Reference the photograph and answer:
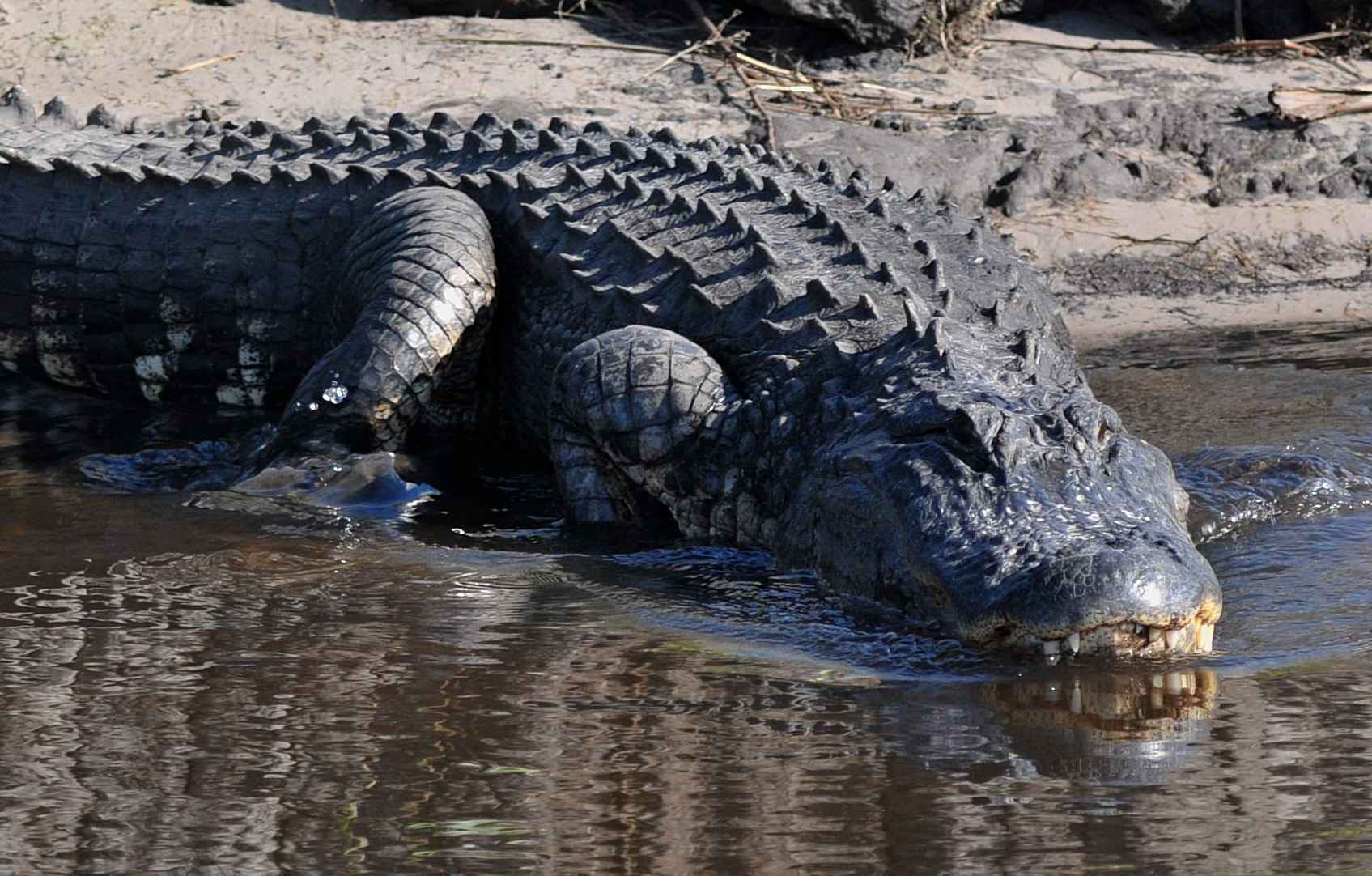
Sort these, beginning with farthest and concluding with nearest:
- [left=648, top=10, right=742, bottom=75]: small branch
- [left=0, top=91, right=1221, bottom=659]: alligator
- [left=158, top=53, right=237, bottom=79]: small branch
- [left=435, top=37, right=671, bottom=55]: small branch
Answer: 1. [left=435, top=37, right=671, bottom=55]: small branch
2. [left=648, top=10, right=742, bottom=75]: small branch
3. [left=158, top=53, right=237, bottom=79]: small branch
4. [left=0, top=91, right=1221, bottom=659]: alligator

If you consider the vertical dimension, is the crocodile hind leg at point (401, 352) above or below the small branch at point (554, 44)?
below

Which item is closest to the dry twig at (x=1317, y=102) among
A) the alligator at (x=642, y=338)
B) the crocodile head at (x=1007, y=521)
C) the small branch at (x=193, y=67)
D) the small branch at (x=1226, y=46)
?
the small branch at (x=1226, y=46)

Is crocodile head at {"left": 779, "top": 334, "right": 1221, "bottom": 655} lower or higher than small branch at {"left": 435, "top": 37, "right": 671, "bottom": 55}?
lower

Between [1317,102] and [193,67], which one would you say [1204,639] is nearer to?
[1317,102]

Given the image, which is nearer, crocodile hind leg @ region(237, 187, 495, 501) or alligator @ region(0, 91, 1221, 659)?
alligator @ region(0, 91, 1221, 659)

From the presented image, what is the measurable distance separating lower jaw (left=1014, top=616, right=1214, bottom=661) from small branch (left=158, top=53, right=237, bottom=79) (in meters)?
6.29

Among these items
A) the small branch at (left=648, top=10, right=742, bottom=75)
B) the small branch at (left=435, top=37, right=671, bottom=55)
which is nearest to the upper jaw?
the small branch at (left=648, top=10, right=742, bottom=75)

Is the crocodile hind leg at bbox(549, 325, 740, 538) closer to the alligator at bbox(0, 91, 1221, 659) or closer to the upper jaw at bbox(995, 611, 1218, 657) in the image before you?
the alligator at bbox(0, 91, 1221, 659)

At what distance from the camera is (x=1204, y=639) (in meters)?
3.53

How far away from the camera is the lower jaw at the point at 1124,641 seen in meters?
3.44

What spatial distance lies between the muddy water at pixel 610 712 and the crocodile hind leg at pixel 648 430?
0.18 meters

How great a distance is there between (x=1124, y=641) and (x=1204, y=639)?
0.64ft

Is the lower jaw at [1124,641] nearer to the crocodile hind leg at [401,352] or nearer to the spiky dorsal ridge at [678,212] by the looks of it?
the spiky dorsal ridge at [678,212]

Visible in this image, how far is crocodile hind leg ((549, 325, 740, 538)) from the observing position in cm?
470
